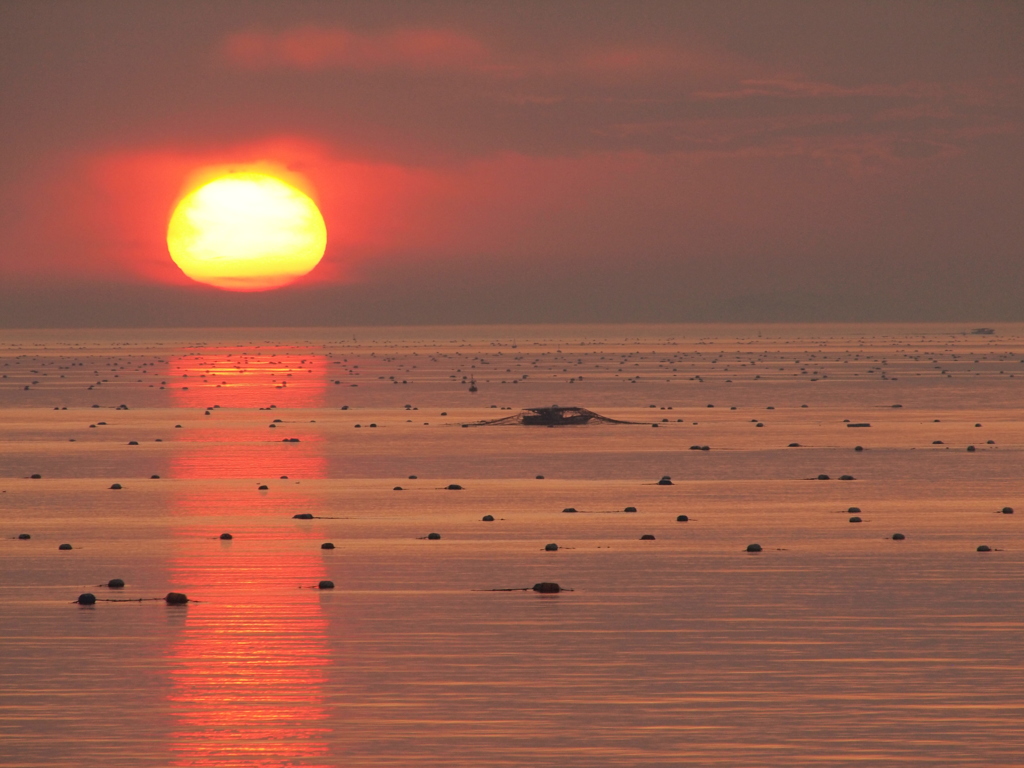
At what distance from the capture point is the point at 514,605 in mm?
28547

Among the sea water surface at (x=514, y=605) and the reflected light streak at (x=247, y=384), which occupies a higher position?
the reflected light streak at (x=247, y=384)

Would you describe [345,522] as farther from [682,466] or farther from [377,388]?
[377,388]

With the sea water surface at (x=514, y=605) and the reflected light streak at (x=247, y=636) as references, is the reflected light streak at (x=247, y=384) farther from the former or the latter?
the reflected light streak at (x=247, y=636)

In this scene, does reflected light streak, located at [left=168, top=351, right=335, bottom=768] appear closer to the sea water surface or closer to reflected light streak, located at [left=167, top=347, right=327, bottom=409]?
the sea water surface

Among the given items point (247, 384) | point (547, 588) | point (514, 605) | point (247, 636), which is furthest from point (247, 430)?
point (247, 384)

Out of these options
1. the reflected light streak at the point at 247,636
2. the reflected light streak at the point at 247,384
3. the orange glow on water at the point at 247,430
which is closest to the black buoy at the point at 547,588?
the reflected light streak at the point at 247,636

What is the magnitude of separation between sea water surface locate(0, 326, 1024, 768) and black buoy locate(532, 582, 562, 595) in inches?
11.0

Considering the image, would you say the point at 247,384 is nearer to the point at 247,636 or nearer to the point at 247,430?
the point at 247,430

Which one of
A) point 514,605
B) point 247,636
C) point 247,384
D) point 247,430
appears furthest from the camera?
point 247,384

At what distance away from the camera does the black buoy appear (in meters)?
30.0

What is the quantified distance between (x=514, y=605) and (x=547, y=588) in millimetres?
1576

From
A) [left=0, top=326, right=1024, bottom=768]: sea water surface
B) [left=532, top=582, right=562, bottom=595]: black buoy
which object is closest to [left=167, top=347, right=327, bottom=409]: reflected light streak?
[left=0, top=326, right=1024, bottom=768]: sea water surface

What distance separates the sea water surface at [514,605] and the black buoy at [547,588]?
0.28 meters

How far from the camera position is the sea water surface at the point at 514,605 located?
19578mm
